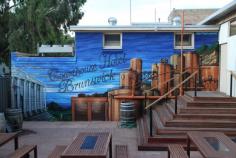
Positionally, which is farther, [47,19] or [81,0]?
[81,0]

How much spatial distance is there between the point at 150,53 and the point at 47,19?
518 inches

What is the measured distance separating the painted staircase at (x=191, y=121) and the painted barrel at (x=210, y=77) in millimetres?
3100

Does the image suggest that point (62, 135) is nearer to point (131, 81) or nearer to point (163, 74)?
point (131, 81)

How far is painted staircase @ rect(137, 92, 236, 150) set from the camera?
884cm

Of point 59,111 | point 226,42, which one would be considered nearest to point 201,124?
point 226,42

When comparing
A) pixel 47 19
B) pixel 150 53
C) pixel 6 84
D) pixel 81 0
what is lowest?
pixel 6 84

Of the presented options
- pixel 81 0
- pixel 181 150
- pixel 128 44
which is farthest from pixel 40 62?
pixel 81 0

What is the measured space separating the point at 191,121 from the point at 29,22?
16.4 metres

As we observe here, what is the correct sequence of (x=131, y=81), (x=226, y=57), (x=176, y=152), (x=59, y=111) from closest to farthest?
(x=176, y=152) → (x=226, y=57) → (x=131, y=81) → (x=59, y=111)

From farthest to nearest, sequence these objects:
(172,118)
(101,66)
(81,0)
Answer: (81,0) < (101,66) < (172,118)

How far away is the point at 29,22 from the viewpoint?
76.0 feet

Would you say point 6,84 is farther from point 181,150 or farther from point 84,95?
point 181,150

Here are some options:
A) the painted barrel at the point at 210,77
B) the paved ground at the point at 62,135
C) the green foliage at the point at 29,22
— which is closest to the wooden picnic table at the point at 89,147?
the paved ground at the point at 62,135

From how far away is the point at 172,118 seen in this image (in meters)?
9.52
